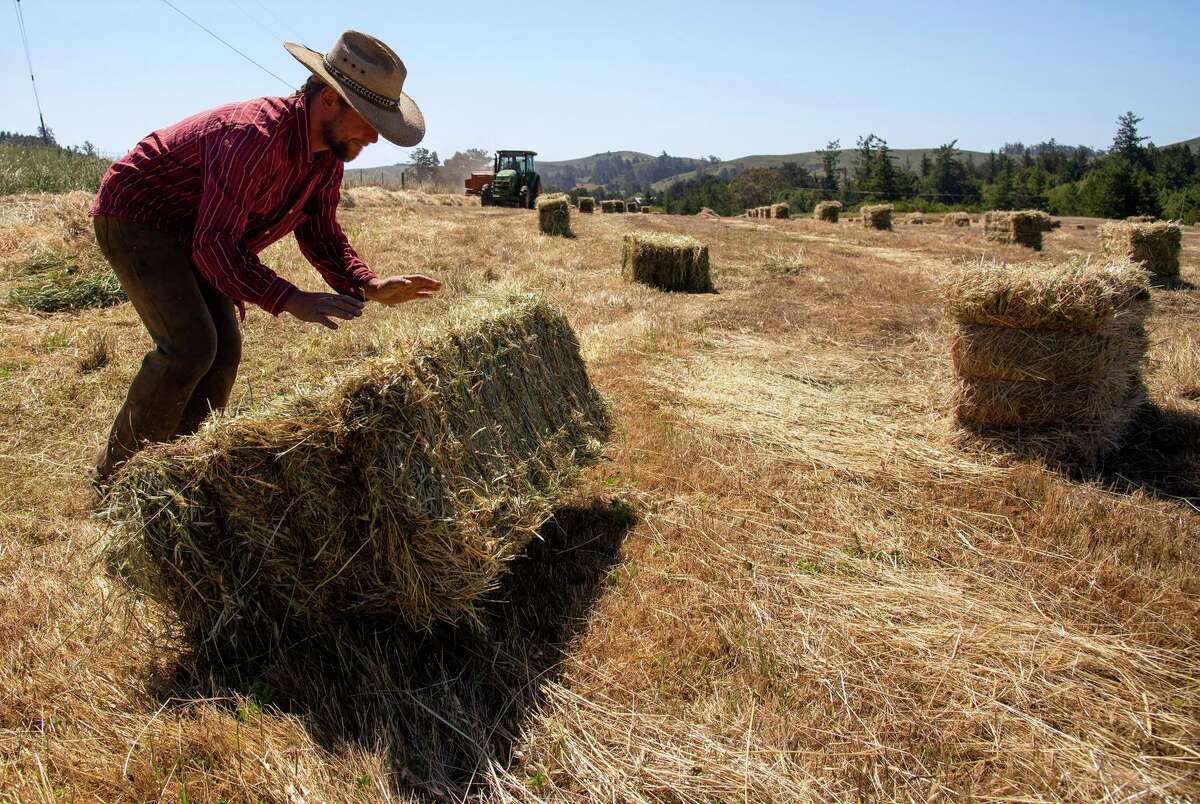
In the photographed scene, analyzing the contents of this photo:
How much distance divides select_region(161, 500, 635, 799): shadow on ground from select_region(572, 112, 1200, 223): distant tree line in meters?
39.9

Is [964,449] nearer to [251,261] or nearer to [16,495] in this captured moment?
[251,261]

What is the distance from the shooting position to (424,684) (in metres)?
2.68

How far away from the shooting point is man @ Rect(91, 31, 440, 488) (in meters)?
2.81

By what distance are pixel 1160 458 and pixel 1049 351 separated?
3.10ft

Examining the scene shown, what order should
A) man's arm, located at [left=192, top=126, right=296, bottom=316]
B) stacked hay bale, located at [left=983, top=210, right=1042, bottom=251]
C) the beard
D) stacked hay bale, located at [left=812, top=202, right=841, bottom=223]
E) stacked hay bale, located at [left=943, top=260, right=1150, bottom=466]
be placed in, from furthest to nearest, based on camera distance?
stacked hay bale, located at [left=812, top=202, right=841, bottom=223], stacked hay bale, located at [left=983, top=210, right=1042, bottom=251], stacked hay bale, located at [left=943, top=260, right=1150, bottom=466], the beard, man's arm, located at [left=192, top=126, right=296, bottom=316]

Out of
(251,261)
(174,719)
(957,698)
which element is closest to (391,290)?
(251,261)

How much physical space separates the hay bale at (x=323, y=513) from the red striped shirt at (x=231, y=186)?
0.63 m

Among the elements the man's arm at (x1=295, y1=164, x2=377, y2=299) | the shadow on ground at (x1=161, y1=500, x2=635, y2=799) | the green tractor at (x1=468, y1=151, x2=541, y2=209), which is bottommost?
the shadow on ground at (x1=161, y1=500, x2=635, y2=799)

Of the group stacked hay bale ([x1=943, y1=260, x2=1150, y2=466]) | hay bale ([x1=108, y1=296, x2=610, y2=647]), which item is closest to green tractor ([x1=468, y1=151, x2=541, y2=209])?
stacked hay bale ([x1=943, y1=260, x2=1150, y2=466])

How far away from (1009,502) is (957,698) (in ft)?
5.98

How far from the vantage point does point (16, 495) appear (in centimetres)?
388

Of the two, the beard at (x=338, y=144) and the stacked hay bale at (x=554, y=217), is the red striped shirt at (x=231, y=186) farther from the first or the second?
the stacked hay bale at (x=554, y=217)

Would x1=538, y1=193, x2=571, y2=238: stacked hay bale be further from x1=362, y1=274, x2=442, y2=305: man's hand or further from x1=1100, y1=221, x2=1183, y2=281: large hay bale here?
x1=362, y1=274, x2=442, y2=305: man's hand

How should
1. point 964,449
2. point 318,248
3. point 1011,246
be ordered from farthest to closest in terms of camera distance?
point 1011,246
point 964,449
point 318,248
